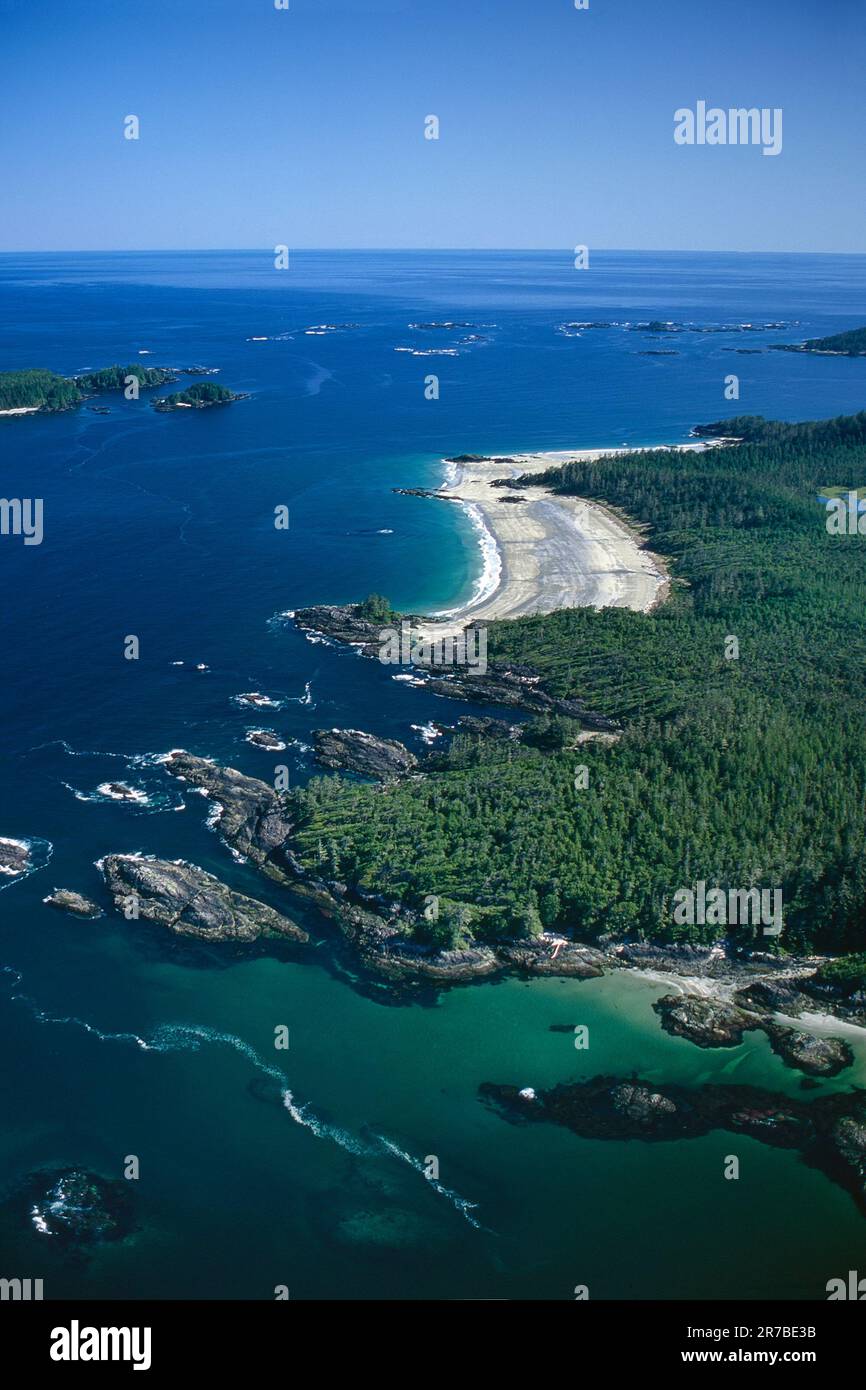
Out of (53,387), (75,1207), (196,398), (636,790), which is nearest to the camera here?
(75,1207)

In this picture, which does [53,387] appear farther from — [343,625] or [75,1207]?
[75,1207]

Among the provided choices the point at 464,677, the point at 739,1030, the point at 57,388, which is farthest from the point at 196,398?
the point at 739,1030

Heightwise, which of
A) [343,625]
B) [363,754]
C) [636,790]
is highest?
[343,625]

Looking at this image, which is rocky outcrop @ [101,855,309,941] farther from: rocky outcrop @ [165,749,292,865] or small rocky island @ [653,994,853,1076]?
small rocky island @ [653,994,853,1076]

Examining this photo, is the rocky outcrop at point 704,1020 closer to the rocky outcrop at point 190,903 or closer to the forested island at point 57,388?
the rocky outcrop at point 190,903

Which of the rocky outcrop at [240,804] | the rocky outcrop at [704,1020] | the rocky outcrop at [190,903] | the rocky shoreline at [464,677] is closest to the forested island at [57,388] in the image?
the rocky shoreline at [464,677]

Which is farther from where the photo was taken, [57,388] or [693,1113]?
[57,388]
